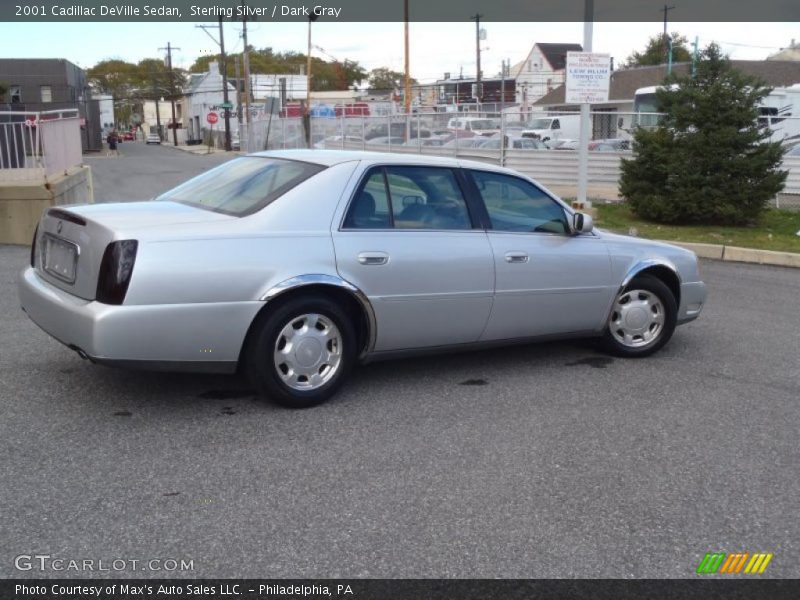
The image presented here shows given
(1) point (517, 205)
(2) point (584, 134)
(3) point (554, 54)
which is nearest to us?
(1) point (517, 205)

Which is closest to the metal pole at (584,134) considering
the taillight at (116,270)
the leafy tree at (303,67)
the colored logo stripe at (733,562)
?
the taillight at (116,270)

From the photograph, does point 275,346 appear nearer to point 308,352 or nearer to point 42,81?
point 308,352

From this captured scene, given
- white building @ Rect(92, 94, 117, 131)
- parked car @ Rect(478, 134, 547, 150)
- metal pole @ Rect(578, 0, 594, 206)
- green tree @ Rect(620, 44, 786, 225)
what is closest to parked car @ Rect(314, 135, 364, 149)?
parked car @ Rect(478, 134, 547, 150)

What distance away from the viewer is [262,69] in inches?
4855

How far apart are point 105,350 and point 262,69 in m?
125

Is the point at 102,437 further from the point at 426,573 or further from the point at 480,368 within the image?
the point at 480,368

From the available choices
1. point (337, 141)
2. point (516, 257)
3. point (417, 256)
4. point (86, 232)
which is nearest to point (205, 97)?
point (337, 141)

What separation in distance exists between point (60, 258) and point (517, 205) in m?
3.09

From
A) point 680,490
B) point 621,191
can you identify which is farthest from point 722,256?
point 680,490

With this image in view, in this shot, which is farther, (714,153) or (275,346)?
(714,153)

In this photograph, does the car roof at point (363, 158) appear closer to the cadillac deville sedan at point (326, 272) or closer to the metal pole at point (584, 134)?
the cadillac deville sedan at point (326, 272)

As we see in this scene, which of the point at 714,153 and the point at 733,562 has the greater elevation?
the point at 714,153

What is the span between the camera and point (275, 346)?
4.84m

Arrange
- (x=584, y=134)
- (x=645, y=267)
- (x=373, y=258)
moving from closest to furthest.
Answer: (x=373, y=258), (x=645, y=267), (x=584, y=134)
